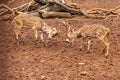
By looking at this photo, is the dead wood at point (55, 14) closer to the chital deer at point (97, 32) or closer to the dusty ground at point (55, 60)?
the dusty ground at point (55, 60)

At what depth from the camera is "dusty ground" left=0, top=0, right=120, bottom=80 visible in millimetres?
6414

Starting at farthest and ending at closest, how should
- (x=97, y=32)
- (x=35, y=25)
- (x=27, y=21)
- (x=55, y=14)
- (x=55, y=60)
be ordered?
(x=55, y=14) → (x=27, y=21) → (x=35, y=25) → (x=97, y=32) → (x=55, y=60)

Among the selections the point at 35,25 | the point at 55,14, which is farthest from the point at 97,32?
the point at 55,14

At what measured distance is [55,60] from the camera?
7148mm

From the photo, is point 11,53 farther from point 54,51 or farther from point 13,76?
point 13,76

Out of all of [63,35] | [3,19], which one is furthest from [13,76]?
[3,19]

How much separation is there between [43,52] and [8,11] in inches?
147

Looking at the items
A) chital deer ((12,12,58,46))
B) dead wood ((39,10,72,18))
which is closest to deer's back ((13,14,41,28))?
chital deer ((12,12,58,46))

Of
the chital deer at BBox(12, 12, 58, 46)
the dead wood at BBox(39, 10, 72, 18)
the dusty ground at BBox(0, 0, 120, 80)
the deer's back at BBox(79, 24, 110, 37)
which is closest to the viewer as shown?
the dusty ground at BBox(0, 0, 120, 80)

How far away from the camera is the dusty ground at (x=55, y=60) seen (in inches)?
253

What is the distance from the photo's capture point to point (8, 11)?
11102 mm

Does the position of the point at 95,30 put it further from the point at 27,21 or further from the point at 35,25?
the point at 27,21

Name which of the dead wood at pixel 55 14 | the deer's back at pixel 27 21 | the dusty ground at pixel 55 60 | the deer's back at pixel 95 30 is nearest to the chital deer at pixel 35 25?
the deer's back at pixel 27 21

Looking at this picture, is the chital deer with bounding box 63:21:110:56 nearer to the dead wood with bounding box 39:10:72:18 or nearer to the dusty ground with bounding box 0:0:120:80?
the dusty ground with bounding box 0:0:120:80
